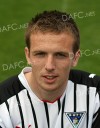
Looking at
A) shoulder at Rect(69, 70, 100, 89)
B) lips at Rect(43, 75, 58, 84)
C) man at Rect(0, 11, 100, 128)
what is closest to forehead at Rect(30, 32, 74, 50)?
man at Rect(0, 11, 100, 128)

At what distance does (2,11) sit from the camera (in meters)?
11.7

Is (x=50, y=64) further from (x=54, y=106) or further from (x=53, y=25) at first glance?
(x=54, y=106)

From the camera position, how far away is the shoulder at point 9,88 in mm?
5398

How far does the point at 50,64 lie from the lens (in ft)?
16.6

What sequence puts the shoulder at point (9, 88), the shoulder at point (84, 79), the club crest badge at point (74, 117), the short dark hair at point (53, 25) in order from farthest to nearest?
the shoulder at point (84, 79) → the club crest badge at point (74, 117) → the shoulder at point (9, 88) → the short dark hair at point (53, 25)

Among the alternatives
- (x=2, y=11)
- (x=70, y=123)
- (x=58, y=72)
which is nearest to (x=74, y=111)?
(x=70, y=123)

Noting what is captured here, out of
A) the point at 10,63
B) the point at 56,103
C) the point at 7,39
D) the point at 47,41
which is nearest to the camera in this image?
the point at 47,41

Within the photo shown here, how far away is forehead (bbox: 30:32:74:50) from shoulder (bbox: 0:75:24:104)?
1.65 feet

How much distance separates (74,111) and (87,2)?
6799 millimetres

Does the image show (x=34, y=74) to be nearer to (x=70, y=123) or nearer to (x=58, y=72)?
(x=58, y=72)

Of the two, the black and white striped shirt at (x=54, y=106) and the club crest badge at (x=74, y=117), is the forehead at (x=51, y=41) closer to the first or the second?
the black and white striped shirt at (x=54, y=106)

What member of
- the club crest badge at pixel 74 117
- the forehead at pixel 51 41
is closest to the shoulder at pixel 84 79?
the club crest badge at pixel 74 117

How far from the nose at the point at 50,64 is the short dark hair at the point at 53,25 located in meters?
0.30

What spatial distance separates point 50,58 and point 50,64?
66 millimetres
